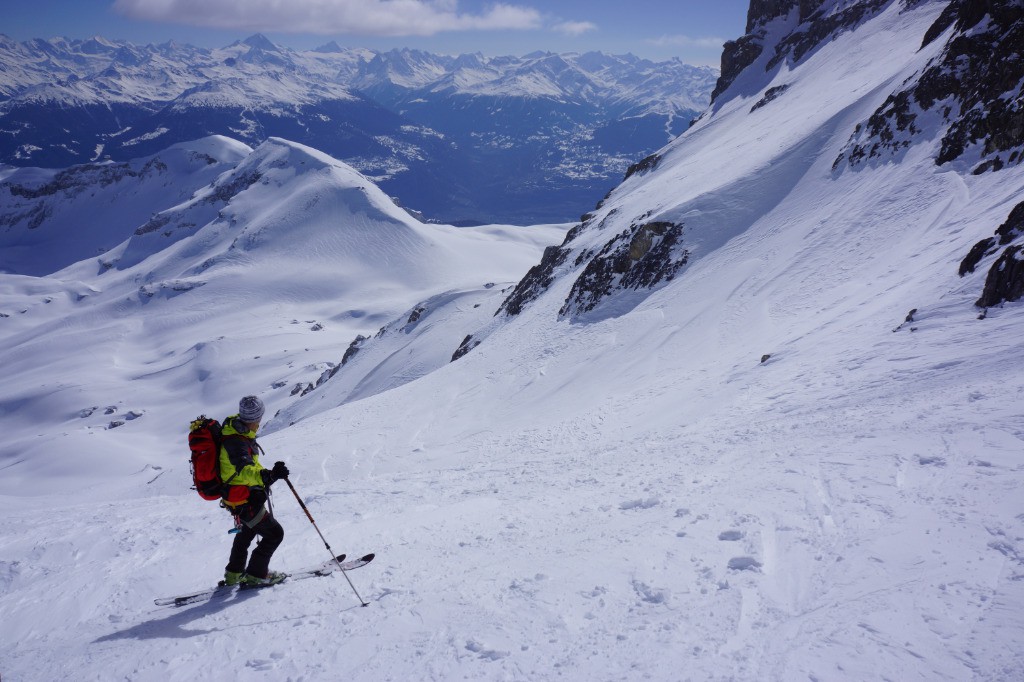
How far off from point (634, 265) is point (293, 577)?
2789 cm

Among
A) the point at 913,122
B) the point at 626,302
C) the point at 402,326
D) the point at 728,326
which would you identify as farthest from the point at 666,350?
the point at 402,326

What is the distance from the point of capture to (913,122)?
24891 mm

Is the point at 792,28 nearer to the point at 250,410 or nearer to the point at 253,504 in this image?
the point at 250,410

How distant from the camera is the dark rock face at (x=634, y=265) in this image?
3094 centimetres

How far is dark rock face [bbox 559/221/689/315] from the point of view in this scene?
30938 millimetres

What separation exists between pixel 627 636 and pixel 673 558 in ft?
4.91

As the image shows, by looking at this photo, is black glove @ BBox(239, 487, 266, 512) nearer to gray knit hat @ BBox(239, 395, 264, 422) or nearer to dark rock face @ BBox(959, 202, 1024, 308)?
gray knit hat @ BBox(239, 395, 264, 422)

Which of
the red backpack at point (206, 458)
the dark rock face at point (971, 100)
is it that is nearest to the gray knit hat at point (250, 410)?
the red backpack at point (206, 458)

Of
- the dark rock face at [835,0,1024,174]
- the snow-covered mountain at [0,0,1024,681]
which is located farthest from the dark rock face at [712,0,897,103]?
the dark rock face at [835,0,1024,174]

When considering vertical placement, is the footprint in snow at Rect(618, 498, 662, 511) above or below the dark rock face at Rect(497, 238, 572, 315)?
below

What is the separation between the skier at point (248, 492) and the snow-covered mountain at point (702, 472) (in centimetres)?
44

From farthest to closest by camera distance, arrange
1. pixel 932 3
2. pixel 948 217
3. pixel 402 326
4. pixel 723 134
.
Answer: pixel 402 326 < pixel 723 134 < pixel 932 3 < pixel 948 217

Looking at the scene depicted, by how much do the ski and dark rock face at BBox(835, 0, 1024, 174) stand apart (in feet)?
76.6

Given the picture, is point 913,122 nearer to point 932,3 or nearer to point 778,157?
point 778,157
